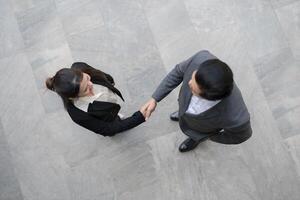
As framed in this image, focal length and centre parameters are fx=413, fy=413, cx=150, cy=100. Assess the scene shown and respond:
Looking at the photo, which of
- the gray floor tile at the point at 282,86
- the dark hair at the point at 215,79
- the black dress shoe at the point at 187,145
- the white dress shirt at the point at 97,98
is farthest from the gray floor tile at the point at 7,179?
the gray floor tile at the point at 282,86

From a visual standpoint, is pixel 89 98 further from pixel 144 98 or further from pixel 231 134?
pixel 144 98

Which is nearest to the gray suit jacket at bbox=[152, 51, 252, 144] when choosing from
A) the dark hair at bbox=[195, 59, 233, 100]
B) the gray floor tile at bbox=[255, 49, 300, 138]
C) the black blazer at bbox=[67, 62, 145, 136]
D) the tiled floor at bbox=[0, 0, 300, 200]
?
the dark hair at bbox=[195, 59, 233, 100]

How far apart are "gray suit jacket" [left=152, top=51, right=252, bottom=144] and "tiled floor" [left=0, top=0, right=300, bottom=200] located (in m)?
0.91

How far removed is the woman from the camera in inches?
111

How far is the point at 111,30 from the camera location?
4.25m

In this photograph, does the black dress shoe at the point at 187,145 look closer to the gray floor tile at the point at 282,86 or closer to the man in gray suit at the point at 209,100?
the man in gray suit at the point at 209,100

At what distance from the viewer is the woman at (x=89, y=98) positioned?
2.82 meters

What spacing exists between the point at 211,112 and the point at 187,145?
4.01ft

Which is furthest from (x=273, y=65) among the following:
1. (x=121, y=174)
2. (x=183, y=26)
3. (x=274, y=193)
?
(x=121, y=174)

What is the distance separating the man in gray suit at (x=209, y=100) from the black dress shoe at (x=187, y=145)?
0.52m

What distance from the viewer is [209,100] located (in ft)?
8.20

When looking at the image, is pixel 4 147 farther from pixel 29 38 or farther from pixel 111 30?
pixel 111 30

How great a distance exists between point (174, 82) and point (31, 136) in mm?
1826

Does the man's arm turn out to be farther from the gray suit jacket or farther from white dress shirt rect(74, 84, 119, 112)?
white dress shirt rect(74, 84, 119, 112)
